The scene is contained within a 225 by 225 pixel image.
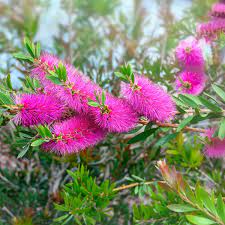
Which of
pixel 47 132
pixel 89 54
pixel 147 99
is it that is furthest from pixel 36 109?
pixel 89 54

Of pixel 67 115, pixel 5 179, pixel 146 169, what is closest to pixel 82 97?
pixel 67 115

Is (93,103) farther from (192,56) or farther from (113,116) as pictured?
(192,56)

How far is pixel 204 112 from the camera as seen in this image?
0.82m

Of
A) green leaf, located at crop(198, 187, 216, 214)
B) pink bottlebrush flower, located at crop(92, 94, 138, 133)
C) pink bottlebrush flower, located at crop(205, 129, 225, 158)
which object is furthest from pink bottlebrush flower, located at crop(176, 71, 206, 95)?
green leaf, located at crop(198, 187, 216, 214)

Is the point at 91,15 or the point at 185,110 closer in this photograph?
the point at 185,110

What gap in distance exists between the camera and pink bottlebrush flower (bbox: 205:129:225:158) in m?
0.85

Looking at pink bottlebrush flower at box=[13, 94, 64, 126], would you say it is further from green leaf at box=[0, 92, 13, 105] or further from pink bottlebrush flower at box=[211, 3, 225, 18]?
pink bottlebrush flower at box=[211, 3, 225, 18]

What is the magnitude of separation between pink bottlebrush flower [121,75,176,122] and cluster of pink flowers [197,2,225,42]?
302mm

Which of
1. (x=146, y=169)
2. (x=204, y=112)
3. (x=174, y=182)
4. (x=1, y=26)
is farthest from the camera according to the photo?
(x=1, y=26)

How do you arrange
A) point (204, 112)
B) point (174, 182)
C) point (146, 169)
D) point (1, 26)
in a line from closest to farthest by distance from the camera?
point (174, 182) → point (204, 112) → point (146, 169) → point (1, 26)

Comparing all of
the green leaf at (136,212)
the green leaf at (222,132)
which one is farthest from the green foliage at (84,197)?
the green leaf at (222,132)

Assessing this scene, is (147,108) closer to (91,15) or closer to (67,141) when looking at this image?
(67,141)

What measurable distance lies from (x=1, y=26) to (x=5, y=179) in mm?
1039

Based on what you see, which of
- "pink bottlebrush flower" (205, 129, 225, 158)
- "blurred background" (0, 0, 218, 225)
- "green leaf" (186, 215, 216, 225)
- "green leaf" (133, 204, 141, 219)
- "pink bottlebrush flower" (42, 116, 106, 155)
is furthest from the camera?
"blurred background" (0, 0, 218, 225)
